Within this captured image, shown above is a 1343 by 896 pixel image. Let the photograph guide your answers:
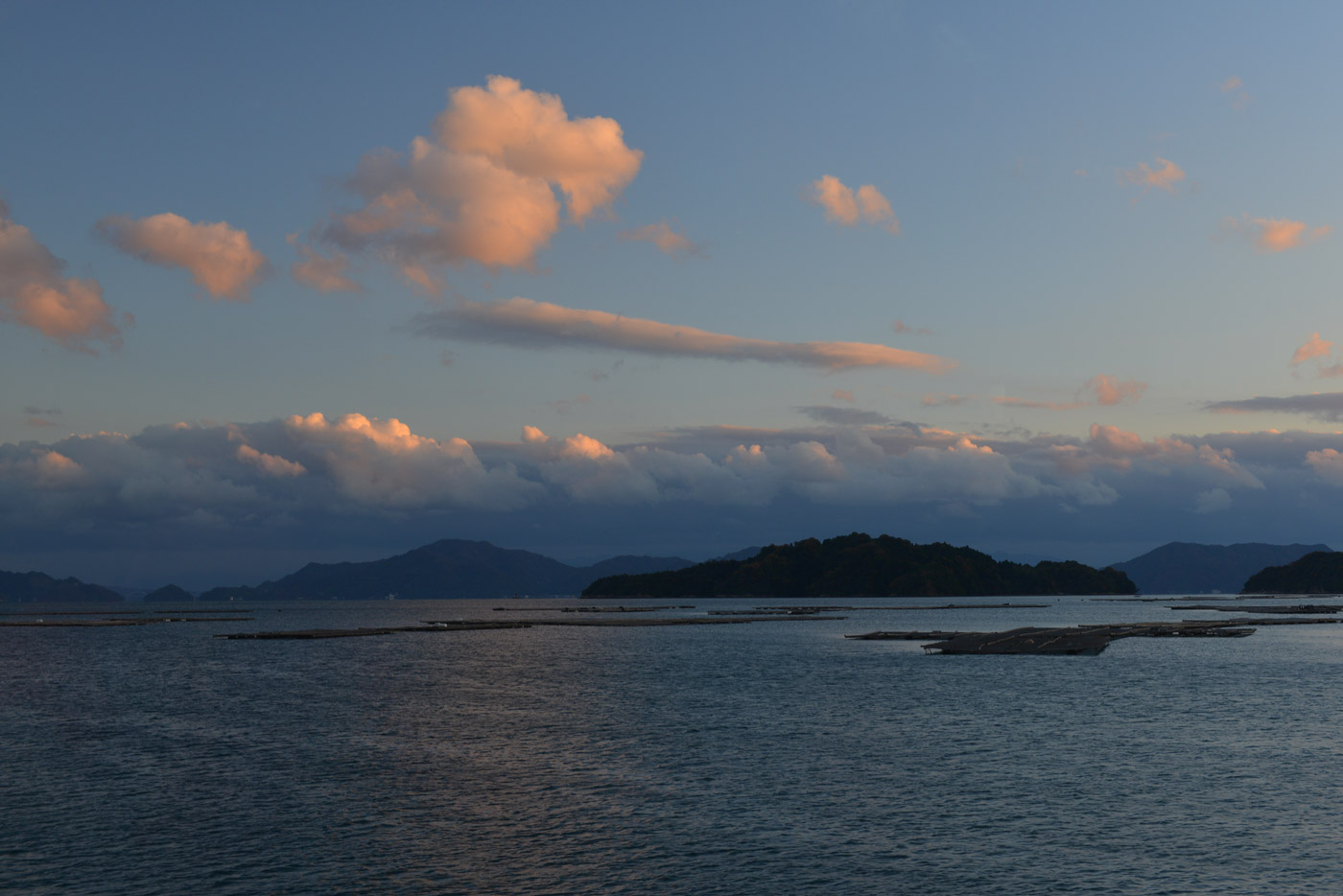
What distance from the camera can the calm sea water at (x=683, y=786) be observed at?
114ft

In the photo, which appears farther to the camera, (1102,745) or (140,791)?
(1102,745)

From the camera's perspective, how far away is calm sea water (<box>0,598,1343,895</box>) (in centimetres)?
3469

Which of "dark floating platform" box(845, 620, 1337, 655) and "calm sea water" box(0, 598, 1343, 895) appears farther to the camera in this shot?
"dark floating platform" box(845, 620, 1337, 655)

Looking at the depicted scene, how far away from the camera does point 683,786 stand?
49.0 m

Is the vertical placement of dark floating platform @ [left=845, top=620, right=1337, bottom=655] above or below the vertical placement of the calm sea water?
Answer: below

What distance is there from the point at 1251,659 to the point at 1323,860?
3903 inches

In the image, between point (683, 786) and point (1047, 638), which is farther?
point (1047, 638)

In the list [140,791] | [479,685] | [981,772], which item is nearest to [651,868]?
[981,772]

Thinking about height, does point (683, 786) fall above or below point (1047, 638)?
above

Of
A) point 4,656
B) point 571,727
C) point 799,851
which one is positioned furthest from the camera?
point 4,656

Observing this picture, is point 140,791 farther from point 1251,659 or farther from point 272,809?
point 1251,659

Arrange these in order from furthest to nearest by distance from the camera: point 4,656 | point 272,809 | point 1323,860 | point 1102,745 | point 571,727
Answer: point 4,656 < point 571,727 < point 1102,745 < point 272,809 < point 1323,860

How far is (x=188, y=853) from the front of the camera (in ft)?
122

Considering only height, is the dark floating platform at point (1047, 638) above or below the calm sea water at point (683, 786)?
below
